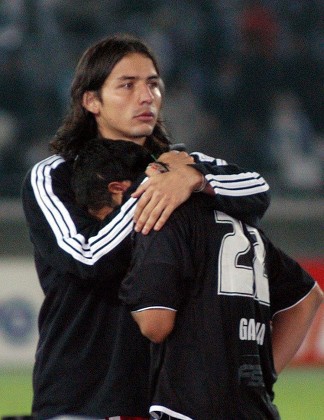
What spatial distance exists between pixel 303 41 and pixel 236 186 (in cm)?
1031

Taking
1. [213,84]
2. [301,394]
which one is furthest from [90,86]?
[213,84]

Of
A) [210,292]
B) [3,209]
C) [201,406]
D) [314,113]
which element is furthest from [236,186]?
[314,113]

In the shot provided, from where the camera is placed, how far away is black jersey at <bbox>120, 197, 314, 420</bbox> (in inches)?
108

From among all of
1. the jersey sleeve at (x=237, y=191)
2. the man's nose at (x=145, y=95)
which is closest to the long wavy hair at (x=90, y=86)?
the man's nose at (x=145, y=95)

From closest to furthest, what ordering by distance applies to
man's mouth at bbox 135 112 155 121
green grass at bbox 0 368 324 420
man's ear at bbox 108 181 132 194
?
man's ear at bbox 108 181 132 194, man's mouth at bbox 135 112 155 121, green grass at bbox 0 368 324 420

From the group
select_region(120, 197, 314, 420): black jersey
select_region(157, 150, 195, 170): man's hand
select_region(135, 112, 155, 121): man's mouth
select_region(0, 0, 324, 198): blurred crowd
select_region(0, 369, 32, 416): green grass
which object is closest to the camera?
select_region(120, 197, 314, 420): black jersey

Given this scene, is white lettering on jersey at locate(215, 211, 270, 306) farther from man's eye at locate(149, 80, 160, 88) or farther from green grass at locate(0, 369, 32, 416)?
green grass at locate(0, 369, 32, 416)

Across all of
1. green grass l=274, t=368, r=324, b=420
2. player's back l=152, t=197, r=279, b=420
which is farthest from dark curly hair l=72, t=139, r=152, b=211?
green grass l=274, t=368, r=324, b=420

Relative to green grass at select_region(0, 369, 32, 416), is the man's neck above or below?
above

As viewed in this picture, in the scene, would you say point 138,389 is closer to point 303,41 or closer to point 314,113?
point 314,113

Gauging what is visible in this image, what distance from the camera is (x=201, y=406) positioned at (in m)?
2.74

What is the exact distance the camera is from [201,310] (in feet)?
9.07

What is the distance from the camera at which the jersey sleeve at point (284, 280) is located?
10.1ft

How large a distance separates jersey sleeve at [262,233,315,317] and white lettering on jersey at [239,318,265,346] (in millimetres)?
229
